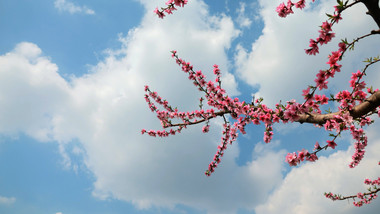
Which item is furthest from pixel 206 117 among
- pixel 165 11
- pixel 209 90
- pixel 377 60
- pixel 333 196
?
pixel 333 196

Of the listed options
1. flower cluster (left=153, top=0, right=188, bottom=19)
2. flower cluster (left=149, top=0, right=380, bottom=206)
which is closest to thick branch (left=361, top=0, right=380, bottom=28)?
Answer: flower cluster (left=149, top=0, right=380, bottom=206)

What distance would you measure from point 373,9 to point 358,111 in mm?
1793

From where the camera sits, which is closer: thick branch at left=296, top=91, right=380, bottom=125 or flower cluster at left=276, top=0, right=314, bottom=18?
thick branch at left=296, top=91, right=380, bottom=125

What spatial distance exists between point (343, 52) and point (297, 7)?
1.55 metres

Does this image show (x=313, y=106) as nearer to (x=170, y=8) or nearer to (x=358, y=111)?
(x=358, y=111)

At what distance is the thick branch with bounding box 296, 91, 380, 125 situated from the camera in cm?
367

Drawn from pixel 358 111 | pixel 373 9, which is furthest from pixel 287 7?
pixel 358 111

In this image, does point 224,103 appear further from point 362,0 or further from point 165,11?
point 362,0

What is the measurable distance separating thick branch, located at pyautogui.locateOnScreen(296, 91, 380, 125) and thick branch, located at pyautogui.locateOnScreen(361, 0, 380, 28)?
1.24 meters

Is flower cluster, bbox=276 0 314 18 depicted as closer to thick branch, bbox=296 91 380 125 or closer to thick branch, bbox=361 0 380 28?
thick branch, bbox=361 0 380 28

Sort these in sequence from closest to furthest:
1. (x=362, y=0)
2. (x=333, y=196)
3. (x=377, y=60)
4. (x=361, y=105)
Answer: (x=362, y=0) < (x=377, y=60) < (x=361, y=105) < (x=333, y=196)

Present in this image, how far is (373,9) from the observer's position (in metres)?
3.28

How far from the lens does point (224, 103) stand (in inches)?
271

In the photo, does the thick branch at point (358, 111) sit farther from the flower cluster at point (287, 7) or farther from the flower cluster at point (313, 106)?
the flower cluster at point (287, 7)
